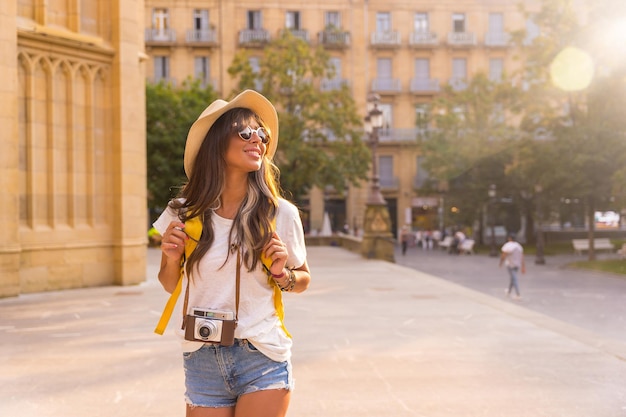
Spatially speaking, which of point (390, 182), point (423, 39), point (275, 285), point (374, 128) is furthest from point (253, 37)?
point (275, 285)

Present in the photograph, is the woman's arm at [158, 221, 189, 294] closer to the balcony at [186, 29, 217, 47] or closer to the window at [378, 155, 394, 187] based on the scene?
the balcony at [186, 29, 217, 47]

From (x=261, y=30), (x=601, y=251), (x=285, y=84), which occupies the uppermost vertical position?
(x=261, y=30)

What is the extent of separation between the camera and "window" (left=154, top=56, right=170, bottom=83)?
167 feet

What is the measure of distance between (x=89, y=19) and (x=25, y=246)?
4542mm

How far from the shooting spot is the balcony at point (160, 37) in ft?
164

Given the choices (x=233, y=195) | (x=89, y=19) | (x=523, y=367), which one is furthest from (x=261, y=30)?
(x=233, y=195)

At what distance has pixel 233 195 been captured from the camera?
2.89 metres

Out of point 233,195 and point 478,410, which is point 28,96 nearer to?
point 478,410

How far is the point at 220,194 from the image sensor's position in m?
2.83

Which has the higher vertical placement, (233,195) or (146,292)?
(233,195)

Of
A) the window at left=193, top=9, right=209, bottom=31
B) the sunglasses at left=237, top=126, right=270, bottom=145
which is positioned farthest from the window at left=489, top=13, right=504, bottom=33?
the sunglasses at left=237, top=126, right=270, bottom=145

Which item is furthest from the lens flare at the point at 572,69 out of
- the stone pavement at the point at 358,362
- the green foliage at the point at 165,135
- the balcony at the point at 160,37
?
the balcony at the point at 160,37

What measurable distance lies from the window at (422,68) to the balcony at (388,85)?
5.59 ft

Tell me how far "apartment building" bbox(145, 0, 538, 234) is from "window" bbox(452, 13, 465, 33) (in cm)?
7
